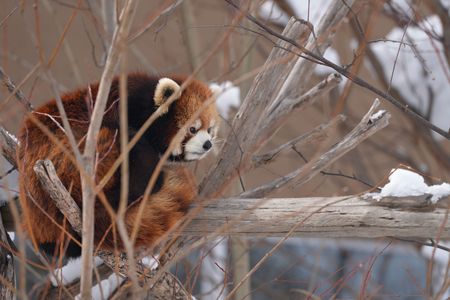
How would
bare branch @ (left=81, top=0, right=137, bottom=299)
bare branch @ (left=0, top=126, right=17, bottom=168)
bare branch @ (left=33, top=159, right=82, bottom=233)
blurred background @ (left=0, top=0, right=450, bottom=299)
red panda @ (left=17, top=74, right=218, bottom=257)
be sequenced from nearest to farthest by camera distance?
bare branch @ (left=81, top=0, right=137, bottom=299) → bare branch @ (left=33, top=159, right=82, bottom=233) → red panda @ (left=17, top=74, right=218, bottom=257) → bare branch @ (left=0, top=126, right=17, bottom=168) → blurred background @ (left=0, top=0, right=450, bottom=299)

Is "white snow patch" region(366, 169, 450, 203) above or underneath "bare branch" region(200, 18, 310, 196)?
underneath

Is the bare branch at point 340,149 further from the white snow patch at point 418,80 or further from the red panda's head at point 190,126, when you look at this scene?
the white snow patch at point 418,80

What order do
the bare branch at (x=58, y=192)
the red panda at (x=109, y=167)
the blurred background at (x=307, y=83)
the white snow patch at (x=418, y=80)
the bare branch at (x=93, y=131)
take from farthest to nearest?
the white snow patch at (x=418, y=80) → the blurred background at (x=307, y=83) → the red panda at (x=109, y=167) → the bare branch at (x=58, y=192) → the bare branch at (x=93, y=131)

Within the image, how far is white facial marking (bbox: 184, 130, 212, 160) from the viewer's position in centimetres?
297

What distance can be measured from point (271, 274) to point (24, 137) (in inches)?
154

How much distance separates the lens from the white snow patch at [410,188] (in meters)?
2.42

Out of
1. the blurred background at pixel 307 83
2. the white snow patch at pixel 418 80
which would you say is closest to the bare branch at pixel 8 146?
the blurred background at pixel 307 83

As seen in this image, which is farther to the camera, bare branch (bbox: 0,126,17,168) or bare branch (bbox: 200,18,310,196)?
bare branch (bbox: 200,18,310,196)

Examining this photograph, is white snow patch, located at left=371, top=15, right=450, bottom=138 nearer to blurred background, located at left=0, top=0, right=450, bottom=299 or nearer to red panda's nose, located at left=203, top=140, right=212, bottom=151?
blurred background, located at left=0, top=0, right=450, bottom=299

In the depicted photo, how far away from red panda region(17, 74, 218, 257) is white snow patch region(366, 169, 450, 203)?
2.39ft

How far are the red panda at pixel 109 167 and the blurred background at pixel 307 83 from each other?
0.43 metres

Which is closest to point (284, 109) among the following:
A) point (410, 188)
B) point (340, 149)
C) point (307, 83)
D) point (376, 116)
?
point (340, 149)

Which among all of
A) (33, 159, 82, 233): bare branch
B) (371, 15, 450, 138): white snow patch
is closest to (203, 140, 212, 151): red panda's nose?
(33, 159, 82, 233): bare branch

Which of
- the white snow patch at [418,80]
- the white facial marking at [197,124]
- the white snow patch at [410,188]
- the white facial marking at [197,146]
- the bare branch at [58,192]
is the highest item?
the white snow patch at [418,80]
